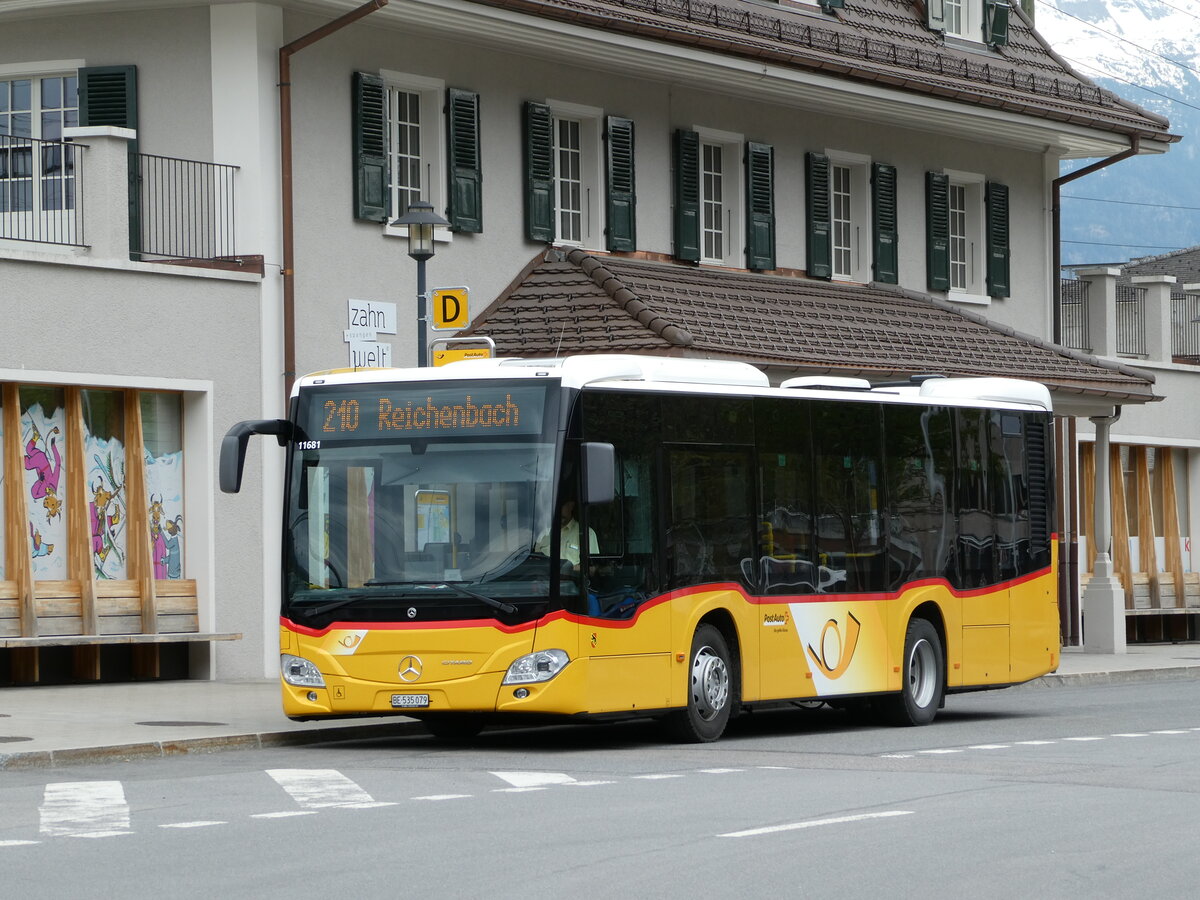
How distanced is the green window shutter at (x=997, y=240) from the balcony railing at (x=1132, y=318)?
163 inches

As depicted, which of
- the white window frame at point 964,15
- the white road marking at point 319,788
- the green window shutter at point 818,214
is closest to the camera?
the white road marking at point 319,788

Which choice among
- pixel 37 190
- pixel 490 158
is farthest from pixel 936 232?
pixel 37 190

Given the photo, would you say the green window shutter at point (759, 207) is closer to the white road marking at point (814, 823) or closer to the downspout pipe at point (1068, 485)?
the downspout pipe at point (1068, 485)

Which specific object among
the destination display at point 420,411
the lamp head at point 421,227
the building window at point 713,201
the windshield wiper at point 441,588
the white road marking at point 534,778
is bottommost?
the white road marking at point 534,778

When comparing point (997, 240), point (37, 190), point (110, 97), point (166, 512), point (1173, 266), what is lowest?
point (166, 512)

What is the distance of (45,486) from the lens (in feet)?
72.9

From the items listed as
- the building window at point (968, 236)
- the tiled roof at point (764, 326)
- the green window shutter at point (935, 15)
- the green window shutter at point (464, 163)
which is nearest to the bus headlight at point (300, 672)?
the tiled roof at point (764, 326)

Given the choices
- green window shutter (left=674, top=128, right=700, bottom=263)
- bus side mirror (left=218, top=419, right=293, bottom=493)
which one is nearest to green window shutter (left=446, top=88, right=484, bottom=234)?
green window shutter (left=674, top=128, right=700, bottom=263)

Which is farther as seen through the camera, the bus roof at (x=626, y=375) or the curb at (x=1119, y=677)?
the curb at (x=1119, y=677)

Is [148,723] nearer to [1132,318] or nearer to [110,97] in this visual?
[110,97]

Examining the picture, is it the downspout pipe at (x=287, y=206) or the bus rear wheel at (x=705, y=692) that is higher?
the downspout pipe at (x=287, y=206)

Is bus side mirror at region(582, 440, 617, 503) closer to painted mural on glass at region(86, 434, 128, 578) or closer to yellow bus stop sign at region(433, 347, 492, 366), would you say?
yellow bus stop sign at region(433, 347, 492, 366)

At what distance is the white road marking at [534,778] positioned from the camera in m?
13.7

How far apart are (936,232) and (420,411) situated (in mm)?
18332
